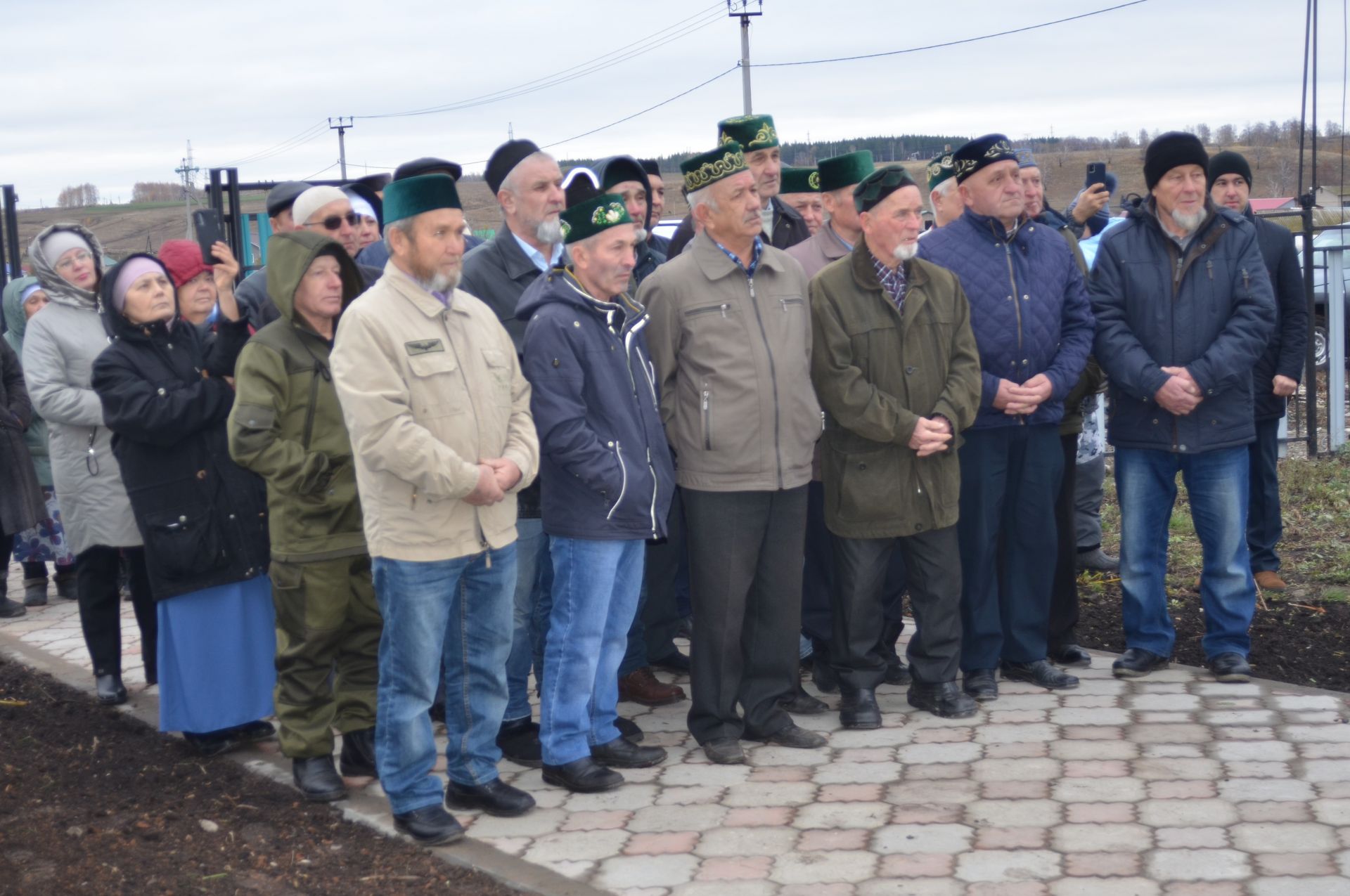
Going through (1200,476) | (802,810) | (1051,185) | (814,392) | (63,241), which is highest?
(1051,185)

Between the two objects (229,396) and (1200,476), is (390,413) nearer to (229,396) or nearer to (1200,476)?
(229,396)

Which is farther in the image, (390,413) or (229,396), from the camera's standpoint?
(229,396)

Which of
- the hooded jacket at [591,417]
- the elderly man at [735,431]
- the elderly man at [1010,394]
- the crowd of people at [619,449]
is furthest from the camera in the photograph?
the elderly man at [1010,394]

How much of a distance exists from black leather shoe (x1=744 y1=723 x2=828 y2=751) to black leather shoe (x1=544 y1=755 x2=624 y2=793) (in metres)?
0.66

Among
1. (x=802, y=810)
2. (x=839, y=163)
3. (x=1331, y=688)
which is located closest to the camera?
(x=802, y=810)

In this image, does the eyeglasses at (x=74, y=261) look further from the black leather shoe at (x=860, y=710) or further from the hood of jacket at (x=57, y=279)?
the black leather shoe at (x=860, y=710)

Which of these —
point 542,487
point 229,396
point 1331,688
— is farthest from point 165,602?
point 1331,688

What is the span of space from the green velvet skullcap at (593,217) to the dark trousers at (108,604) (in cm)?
248

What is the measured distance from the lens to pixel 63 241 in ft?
20.4

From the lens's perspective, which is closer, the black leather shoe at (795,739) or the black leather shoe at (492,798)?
the black leather shoe at (492,798)

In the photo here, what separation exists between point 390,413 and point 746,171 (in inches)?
65.8

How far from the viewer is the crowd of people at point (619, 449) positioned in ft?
13.9

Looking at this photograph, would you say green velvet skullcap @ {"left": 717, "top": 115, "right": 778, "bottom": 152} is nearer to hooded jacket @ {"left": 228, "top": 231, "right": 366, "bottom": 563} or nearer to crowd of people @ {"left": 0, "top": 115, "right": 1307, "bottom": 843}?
crowd of people @ {"left": 0, "top": 115, "right": 1307, "bottom": 843}

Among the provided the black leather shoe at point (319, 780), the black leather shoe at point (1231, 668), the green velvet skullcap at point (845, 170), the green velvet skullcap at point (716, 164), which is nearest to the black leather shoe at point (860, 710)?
the black leather shoe at point (1231, 668)
